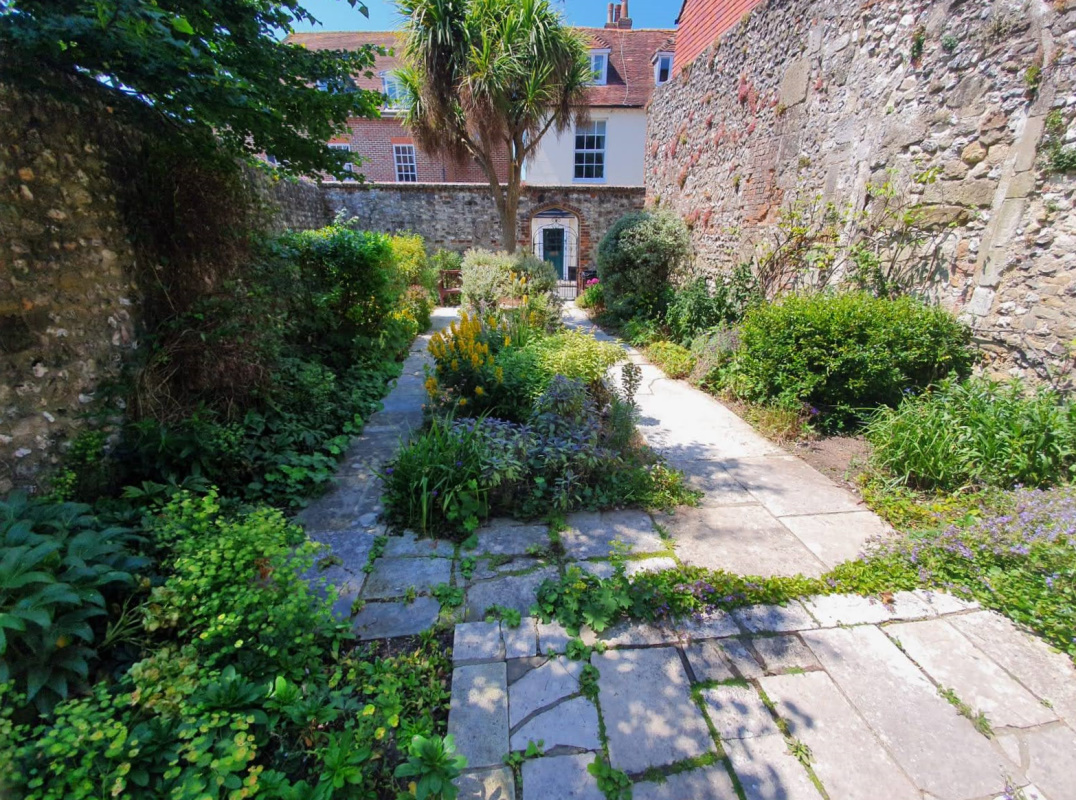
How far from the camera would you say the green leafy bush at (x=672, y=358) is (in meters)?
5.60

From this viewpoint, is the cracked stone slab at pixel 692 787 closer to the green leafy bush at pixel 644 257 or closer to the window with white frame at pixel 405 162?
the green leafy bush at pixel 644 257

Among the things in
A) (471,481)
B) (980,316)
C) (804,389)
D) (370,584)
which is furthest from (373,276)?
(980,316)

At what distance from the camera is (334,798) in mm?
1288

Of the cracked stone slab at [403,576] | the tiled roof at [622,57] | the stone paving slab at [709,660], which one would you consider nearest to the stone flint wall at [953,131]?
the stone paving slab at [709,660]

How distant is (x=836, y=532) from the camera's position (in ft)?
8.67

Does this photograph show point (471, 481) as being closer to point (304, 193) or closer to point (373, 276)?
point (373, 276)

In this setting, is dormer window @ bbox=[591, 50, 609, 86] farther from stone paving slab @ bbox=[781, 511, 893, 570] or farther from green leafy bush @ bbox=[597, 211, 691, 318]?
stone paving slab @ bbox=[781, 511, 893, 570]

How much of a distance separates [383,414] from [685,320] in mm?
4553

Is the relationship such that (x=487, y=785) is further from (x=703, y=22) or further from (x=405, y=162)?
(x=405, y=162)

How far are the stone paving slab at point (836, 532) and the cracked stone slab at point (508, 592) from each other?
4.88 feet

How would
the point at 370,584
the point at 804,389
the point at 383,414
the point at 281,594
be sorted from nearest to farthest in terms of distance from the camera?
the point at 281,594, the point at 370,584, the point at 804,389, the point at 383,414

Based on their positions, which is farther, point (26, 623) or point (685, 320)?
point (685, 320)

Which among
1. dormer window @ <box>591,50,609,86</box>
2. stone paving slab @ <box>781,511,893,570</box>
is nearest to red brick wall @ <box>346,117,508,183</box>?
dormer window @ <box>591,50,609,86</box>

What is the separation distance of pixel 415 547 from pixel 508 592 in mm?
648
